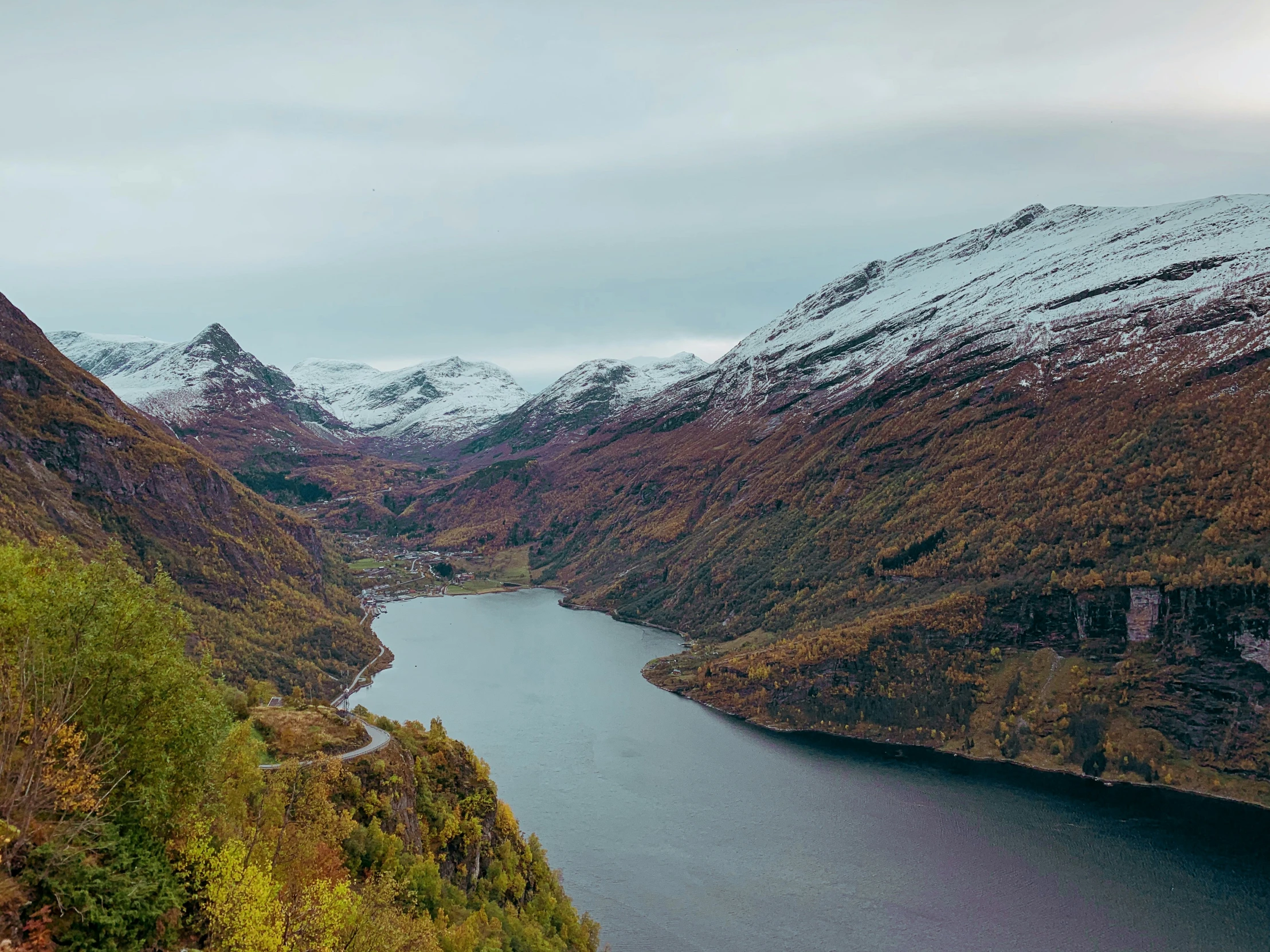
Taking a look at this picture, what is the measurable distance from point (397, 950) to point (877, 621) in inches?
5952

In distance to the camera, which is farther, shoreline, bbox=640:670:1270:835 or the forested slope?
shoreline, bbox=640:670:1270:835

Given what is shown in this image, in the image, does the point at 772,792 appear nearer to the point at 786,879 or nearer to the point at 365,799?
the point at 786,879

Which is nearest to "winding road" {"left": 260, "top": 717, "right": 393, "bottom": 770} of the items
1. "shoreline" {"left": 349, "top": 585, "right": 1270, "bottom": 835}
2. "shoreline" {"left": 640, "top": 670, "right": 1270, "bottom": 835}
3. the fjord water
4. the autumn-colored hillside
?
the fjord water

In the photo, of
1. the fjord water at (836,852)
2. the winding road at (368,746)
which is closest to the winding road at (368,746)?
the winding road at (368,746)

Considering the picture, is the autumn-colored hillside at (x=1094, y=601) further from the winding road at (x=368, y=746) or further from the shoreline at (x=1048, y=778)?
the winding road at (x=368, y=746)

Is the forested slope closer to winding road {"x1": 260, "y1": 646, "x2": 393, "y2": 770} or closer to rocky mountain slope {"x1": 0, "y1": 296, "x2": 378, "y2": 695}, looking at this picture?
winding road {"x1": 260, "y1": 646, "x2": 393, "y2": 770}

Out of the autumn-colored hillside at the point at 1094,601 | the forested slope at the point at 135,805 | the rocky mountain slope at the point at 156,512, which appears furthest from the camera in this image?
the rocky mountain slope at the point at 156,512

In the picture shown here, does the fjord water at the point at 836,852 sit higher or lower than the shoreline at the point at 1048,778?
lower

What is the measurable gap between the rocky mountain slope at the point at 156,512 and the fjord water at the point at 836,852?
102ft

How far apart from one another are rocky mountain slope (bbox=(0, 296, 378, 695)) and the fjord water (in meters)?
31.2

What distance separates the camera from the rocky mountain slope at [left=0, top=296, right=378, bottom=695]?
140 m

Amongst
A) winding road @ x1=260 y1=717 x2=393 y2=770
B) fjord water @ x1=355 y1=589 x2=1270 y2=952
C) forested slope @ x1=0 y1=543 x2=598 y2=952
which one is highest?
forested slope @ x1=0 y1=543 x2=598 y2=952

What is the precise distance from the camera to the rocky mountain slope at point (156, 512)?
14000 cm

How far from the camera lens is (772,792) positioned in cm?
11950
